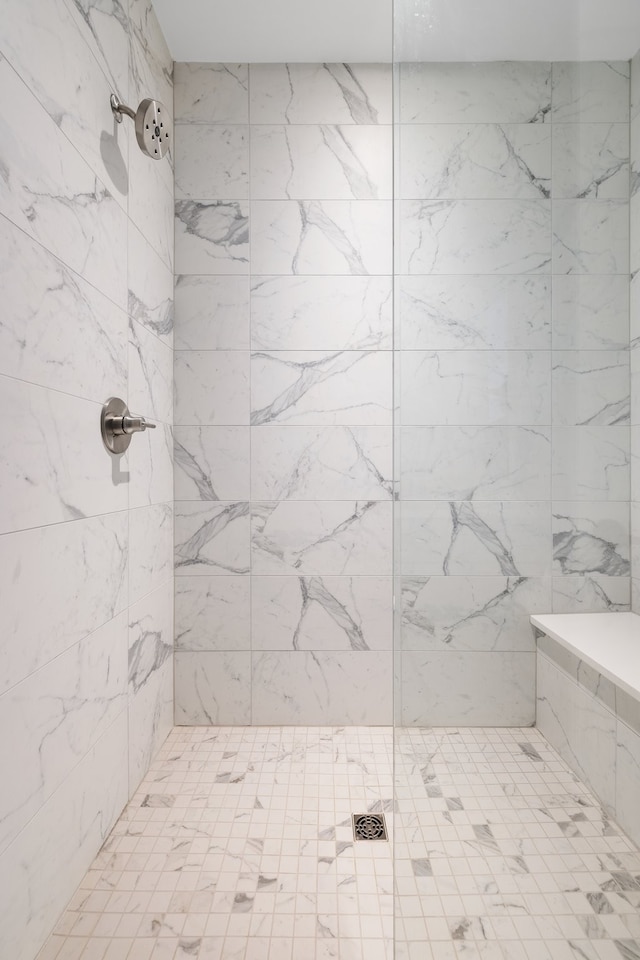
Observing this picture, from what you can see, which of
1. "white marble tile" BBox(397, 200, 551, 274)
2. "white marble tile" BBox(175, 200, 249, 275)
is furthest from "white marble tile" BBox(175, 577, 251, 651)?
"white marble tile" BBox(397, 200, 551, 274)

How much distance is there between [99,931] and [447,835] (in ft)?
3.30

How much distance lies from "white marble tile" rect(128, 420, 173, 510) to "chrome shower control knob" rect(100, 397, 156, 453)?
13 centimetres

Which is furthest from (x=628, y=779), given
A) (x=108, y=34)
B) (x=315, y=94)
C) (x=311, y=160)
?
(x=315, y=94)

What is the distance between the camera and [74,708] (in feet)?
3.86

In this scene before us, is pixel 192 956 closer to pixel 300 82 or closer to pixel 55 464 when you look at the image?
pixel 55 464

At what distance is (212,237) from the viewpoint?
196 centimetres

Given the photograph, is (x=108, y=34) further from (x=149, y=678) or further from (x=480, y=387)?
(x=149, y=678)

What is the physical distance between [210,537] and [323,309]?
91 cm

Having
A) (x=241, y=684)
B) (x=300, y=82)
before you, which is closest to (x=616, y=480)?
(x=241, y=684)

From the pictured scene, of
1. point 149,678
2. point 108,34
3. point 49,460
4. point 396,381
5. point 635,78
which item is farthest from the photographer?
point 149,678

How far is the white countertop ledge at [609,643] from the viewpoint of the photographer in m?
0.27

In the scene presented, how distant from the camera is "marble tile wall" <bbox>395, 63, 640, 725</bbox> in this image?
289mm

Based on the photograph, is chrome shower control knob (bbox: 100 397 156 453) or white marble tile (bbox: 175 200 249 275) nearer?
chrome shower control knob (bbox: 100 397 156 453)

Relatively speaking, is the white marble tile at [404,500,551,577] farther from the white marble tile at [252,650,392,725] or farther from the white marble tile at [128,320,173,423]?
the white marble tile at [252,650,392,725]
